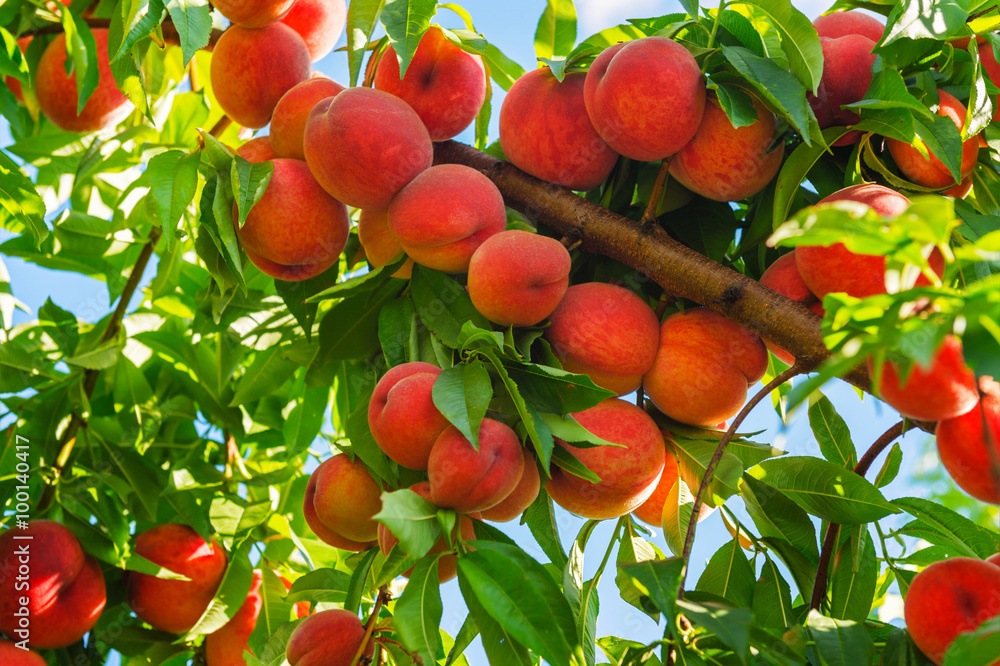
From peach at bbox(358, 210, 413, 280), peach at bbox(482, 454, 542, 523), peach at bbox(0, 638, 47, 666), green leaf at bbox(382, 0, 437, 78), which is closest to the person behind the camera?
peach at bbox(482, 454, 542, 523)

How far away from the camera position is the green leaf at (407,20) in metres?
1.08

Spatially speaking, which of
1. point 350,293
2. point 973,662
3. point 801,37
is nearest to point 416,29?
point 350,293

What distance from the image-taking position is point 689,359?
3.46ft

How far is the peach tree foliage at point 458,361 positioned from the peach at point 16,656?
16 cm

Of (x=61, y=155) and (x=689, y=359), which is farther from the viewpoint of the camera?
(x=61, y=155)

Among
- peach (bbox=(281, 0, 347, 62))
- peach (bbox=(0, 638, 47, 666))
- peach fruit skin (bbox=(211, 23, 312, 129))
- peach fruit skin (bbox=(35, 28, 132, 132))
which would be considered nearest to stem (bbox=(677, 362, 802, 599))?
peach fruit skin (bbox=(211, 23, 312, 129))

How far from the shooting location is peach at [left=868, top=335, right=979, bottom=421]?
739 millimetres

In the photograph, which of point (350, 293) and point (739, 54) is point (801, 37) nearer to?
point (739, 54)

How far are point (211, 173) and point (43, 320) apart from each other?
0.90 m

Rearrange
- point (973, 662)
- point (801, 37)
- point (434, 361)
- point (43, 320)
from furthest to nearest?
point (43, 320), point (434, 361), point (801, 37), point (973, 662)

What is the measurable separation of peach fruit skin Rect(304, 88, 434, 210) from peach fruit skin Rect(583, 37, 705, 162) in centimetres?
27

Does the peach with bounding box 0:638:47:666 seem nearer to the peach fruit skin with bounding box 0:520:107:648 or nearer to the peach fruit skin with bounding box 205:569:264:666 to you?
the peach fruit skin with bounding box 0:520:107:648

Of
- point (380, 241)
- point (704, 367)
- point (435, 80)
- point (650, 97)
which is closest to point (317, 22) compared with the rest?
point (435, 80)

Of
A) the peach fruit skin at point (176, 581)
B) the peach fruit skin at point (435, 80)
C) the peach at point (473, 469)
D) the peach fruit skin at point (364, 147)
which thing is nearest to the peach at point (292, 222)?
the peach fruit skin at point (364, 147)
